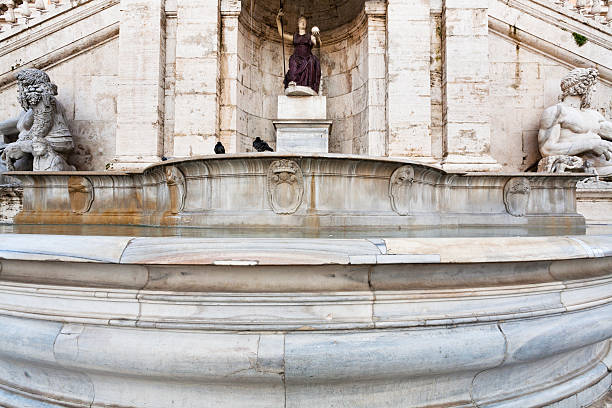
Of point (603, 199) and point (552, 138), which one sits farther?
point (552, 138)

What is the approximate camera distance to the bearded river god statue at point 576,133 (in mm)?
7176

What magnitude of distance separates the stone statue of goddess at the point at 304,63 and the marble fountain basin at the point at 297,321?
7407 mm

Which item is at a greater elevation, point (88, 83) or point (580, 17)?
point (580, 17)

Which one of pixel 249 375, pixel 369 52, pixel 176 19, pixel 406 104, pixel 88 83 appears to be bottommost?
pixel 249 375

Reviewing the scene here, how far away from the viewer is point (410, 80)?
820 centimetres

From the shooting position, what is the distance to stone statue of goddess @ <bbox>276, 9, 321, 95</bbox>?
8648 mm

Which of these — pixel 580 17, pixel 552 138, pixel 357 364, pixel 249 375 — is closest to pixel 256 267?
pixel 249 375

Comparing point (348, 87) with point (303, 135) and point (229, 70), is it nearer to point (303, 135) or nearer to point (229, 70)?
point (303, 135)

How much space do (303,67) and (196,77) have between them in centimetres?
241

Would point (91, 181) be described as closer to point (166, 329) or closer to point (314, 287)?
point (166, 329)

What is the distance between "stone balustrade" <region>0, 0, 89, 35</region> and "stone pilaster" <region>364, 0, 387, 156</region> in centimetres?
678

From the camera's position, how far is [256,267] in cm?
164

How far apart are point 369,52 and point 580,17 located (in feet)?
16.0

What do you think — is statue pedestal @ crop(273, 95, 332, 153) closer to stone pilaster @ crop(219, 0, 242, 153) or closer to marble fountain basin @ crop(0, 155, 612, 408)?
stone pilaster @ crop(219, 0, 242, 153)
